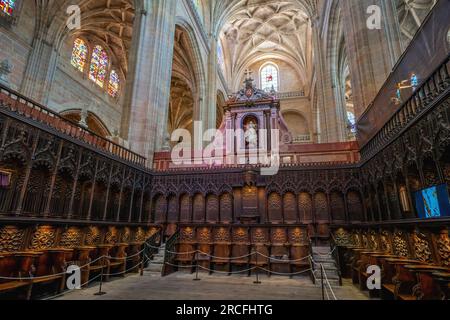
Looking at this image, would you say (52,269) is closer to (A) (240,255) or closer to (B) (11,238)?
(B) (11,238)

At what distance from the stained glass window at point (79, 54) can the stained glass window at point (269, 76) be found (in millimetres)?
21329

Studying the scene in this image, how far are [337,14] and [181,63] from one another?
1397 cm

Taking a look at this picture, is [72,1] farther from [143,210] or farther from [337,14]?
[337,14]

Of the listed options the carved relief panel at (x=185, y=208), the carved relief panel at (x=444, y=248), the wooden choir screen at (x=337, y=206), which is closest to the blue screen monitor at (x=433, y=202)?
the carved relief panel at (x=444, y=248)

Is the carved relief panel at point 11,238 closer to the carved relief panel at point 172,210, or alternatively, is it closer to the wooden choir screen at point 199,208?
the carved relief panel at point 172,210

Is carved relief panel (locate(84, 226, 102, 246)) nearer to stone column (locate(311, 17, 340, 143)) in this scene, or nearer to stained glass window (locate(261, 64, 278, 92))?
stone column (locate(311, 17, 340, 143))

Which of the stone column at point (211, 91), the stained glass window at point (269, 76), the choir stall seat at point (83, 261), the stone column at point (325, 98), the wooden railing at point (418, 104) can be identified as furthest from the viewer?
the stained glass window at point (269, 76)

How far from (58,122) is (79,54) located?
1554 cm

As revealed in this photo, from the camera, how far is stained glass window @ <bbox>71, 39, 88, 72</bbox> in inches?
738

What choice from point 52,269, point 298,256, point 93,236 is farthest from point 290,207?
point 52,269

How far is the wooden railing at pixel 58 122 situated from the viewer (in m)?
5.84

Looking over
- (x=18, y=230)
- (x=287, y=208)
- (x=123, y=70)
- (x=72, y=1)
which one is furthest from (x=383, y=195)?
(x=123, y=70)

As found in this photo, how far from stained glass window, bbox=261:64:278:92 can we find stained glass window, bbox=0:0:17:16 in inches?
1018

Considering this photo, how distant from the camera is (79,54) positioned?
765 inches
